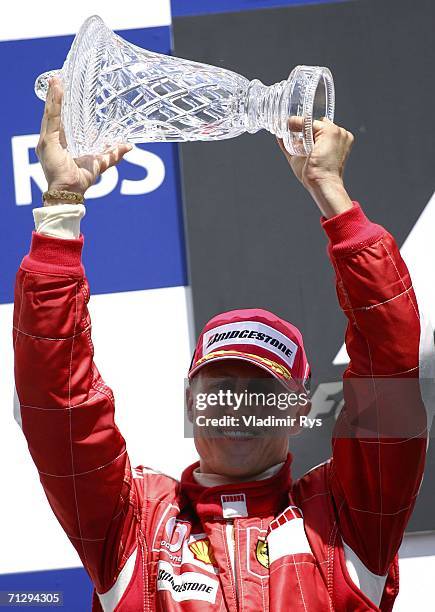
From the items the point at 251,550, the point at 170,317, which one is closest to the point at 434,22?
the point at 170,317

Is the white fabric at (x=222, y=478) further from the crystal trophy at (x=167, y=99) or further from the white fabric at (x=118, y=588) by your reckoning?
the crystal trophy at (x=167, y=99)

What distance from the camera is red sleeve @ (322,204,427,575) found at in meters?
1.14

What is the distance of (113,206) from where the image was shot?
181 centimetres

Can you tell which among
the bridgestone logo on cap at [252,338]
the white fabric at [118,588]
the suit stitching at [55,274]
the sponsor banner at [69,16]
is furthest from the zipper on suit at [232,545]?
the sponsor banner at [69,16]

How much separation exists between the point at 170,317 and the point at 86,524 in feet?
1.95

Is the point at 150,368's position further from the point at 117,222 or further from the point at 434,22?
the point at 434,22

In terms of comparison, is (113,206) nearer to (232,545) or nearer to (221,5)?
(221,5)

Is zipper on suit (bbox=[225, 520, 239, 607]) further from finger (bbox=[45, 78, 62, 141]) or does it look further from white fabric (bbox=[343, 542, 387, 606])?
finger (bbox=[45, 78, 62, 141])

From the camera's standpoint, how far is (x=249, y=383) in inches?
50.6

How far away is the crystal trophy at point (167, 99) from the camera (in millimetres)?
1204

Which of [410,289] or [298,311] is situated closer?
[410,289]

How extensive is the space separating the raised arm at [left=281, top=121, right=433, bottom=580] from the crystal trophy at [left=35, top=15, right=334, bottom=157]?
A: 5 centimetres

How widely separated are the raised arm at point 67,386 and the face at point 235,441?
112 millimetres

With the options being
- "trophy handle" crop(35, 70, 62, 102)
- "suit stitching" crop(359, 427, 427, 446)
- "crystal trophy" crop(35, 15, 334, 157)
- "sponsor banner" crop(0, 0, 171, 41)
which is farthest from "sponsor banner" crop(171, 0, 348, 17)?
"suit stitching" crop(359, 427, 427, 446)
